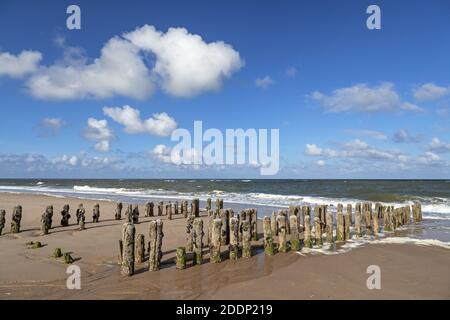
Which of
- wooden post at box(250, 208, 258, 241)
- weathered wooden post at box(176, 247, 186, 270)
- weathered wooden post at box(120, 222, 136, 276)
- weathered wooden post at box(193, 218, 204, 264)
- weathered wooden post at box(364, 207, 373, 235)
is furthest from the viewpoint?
weathered wooden post at box(364, 207, 373, 235)

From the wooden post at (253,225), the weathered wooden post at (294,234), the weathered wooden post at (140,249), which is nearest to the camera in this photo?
the weathered wooden post at (140,249)

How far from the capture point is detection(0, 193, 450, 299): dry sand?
746 centimetres

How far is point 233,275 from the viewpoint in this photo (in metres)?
8.83

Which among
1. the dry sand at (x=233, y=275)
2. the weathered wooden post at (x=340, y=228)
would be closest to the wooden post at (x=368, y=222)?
the weathered wooden post at (x=340, y=228)

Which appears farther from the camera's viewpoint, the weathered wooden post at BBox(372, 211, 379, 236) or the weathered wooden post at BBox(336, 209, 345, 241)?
the weathered wooden post at BBox(372, 211, 379, 236)

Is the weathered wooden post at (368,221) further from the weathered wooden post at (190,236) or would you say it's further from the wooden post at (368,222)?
the weathered wooden post at (190,236)

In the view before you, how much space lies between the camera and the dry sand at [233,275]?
24.5 feet

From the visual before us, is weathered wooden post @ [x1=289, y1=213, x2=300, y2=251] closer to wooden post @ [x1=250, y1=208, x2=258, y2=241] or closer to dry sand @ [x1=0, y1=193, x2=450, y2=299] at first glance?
dry sand @ [x1=0, y1=193, x2=450, y2=299]

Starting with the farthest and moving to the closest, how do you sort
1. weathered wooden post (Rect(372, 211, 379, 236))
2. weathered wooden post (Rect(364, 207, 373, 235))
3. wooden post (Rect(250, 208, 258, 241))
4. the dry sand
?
weathered wooden post (Rect(364, 207, 373, 235)), weathered wooden post (Rect(372, 211, 379, 236)), wooden post (Rect(250, 208, 258, 241)), the dry sand

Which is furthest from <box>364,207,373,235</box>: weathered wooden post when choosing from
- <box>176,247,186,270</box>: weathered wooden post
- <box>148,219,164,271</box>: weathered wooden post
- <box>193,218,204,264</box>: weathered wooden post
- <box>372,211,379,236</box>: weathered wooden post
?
<box>148,219,164,271</box>: weathered wooden post

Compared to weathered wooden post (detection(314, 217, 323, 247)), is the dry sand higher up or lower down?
lower down
